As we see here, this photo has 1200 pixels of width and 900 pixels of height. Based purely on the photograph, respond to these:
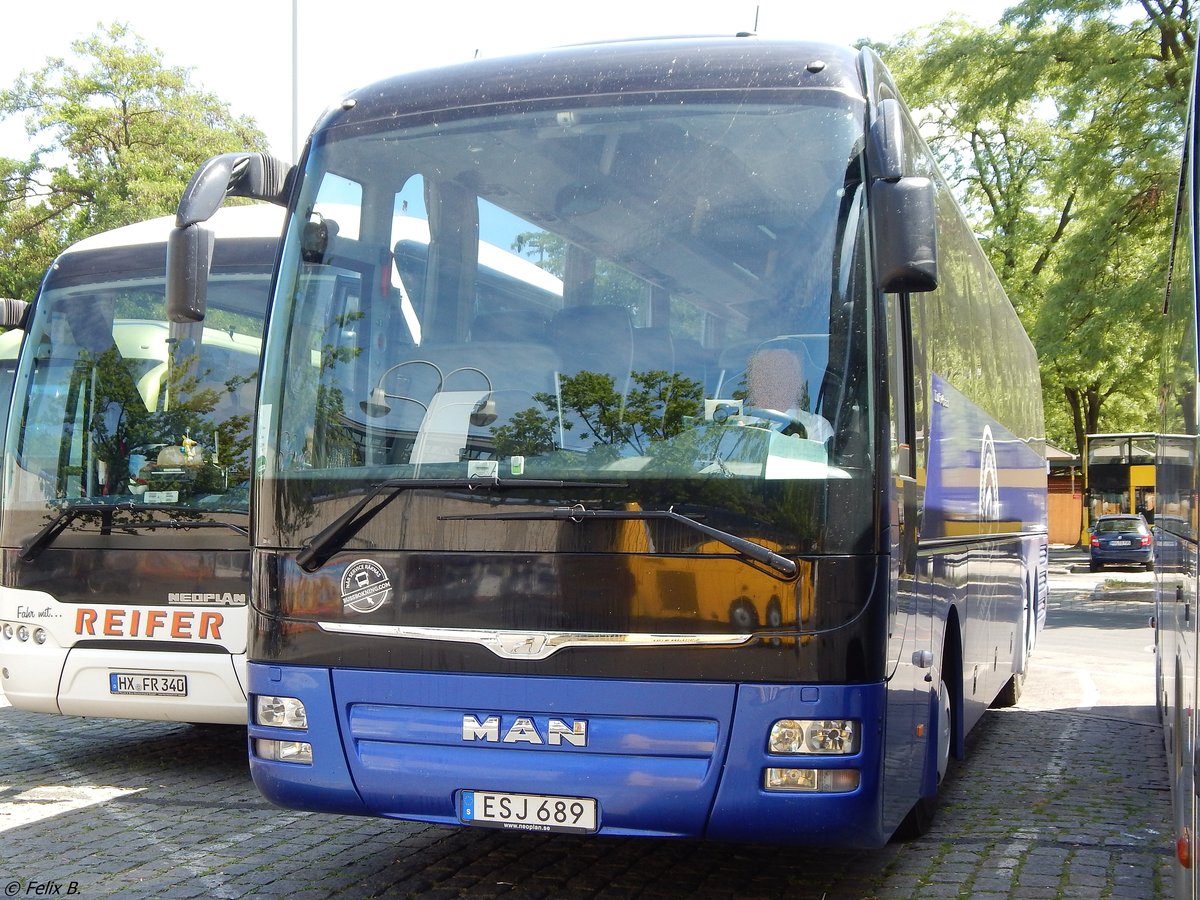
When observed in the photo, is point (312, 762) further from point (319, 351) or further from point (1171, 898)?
point (1171, 898)

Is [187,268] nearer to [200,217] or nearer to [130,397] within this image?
[200,217]

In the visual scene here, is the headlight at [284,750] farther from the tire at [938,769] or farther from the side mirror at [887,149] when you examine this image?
the side mirror at [887,149]

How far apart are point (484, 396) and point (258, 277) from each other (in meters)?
3.98

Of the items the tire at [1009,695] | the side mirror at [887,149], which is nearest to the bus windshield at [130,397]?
the side mirror at [887,149]

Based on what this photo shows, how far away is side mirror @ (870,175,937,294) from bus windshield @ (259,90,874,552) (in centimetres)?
19

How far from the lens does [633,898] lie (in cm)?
554

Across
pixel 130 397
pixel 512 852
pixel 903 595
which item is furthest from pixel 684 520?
pixel 130 397

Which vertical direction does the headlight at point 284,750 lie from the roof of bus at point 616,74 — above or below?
below

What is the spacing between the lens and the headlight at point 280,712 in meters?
5.18

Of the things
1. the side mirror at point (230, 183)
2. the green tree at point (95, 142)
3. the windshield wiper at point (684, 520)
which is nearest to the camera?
the windshield wiper at point (684, 520)

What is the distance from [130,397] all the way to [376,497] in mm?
3987

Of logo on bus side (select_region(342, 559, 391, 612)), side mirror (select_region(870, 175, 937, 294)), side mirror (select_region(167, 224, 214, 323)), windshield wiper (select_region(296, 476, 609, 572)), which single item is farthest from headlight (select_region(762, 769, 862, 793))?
side mirror (select_region(167, 224, 214, 323))

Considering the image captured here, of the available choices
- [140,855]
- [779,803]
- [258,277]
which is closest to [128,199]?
[258,277]

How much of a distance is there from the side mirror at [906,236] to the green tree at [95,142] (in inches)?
1042
